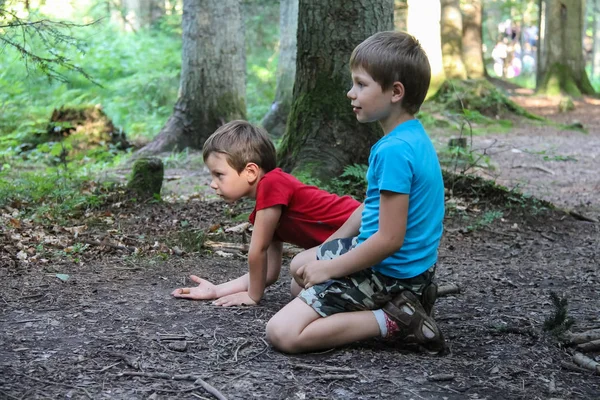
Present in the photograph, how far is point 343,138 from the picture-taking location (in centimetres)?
612

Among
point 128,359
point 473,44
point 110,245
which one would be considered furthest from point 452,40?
point 128,359

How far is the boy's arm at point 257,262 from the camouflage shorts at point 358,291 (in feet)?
1.68

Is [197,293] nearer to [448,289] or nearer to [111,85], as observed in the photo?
[448,289]

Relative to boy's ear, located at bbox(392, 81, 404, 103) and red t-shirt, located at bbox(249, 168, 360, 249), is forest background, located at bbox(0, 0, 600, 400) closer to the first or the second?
red t-shirt, located at bbox(249, 168, 360, 249)

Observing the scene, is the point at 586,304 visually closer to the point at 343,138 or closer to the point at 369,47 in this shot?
the point at 369,47

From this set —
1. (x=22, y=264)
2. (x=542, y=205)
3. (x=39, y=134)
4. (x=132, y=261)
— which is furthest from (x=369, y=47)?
(x=39, y=134)

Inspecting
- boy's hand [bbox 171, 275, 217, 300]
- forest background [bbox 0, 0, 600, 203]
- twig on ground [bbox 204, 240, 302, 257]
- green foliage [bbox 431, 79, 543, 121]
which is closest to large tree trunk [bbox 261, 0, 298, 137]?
forest background [bbox 0, 0, 600, 203]

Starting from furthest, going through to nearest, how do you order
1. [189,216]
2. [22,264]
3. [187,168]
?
[187,168] → [189,216] → [22,264]

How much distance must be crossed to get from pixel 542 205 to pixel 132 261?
3938 millimetres

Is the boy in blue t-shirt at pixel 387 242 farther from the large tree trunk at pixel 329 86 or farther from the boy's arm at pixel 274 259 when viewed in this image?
the large tree trunk at pixel 329 86

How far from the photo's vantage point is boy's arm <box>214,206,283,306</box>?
364 cm

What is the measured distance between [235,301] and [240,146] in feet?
2.88

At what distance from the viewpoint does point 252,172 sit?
3709mm

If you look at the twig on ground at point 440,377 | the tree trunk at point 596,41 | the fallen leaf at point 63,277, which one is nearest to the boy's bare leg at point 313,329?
the twig on ground at point 440,377
